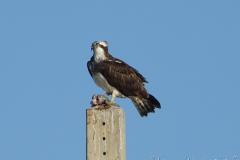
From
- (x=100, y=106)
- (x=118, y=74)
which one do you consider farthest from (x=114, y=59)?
(x=100, y=106)

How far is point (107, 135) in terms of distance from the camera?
6.80 meters

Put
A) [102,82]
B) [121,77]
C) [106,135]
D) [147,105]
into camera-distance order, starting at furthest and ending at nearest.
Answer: [121,77]
[102,82]
[147,105]
[106,135]

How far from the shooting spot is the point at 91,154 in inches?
263

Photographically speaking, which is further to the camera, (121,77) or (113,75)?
(121,77)

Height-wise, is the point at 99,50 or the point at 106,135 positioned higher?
the point at 99,50

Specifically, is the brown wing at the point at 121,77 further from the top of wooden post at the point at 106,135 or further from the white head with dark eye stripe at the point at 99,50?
the top of wooden post at the point at 106,135

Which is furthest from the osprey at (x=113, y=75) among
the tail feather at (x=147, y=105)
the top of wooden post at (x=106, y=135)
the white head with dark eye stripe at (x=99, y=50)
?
the top of wooden post at (x=106, y=135)

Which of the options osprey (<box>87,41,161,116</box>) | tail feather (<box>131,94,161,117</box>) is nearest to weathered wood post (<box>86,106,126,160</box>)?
tail feather (<box>131,94,161,117</box>)

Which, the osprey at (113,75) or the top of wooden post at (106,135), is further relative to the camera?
the osprey at (113,75)

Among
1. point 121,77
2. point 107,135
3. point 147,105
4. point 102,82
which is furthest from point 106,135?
point 121,77

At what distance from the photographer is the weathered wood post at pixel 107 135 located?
6.71 metres

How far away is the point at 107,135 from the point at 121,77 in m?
8.11

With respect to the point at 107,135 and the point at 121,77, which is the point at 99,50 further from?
the point at 107,135

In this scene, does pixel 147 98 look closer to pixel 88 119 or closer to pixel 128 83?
pixel 128 83
